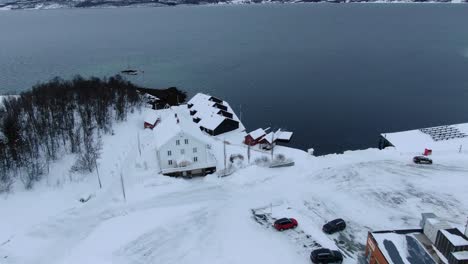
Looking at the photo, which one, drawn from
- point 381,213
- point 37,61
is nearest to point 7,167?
point 381,213

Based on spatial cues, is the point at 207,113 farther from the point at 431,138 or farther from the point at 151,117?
the point at 431,138

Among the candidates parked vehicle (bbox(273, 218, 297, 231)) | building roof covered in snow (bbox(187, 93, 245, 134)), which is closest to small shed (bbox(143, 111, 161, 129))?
building roof covered in snow (bbox(187, 93, 245, 134))

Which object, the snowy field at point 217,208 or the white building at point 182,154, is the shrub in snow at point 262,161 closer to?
the snowy field at point 217,208

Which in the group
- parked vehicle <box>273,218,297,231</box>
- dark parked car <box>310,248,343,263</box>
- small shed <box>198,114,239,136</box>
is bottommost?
dark parked car <box>310,248,343,263</box>

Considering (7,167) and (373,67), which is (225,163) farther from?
(373,67)

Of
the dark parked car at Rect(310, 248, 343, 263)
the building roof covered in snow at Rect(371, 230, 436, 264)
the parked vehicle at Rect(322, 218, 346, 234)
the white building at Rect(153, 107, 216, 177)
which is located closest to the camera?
the building roof covered in snow at Rect(371, 230, 436, 264)

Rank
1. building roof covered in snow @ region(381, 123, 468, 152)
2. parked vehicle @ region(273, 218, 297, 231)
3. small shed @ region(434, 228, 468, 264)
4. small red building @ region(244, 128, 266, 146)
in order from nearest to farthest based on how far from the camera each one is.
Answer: small shed @ region(434, 228, 468, 264) < parked vehicle @ region(273, 218, 297, 231) < building roof covered in snow @ region(381, 123, 468, 152) < small red building @ region(244, 128, 266, 146)

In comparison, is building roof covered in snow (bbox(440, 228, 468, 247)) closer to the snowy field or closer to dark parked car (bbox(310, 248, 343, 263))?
the snowy field

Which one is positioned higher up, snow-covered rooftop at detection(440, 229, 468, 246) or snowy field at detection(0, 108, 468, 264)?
snow-covered rooftop at detection(440, 229, 468, 246)
